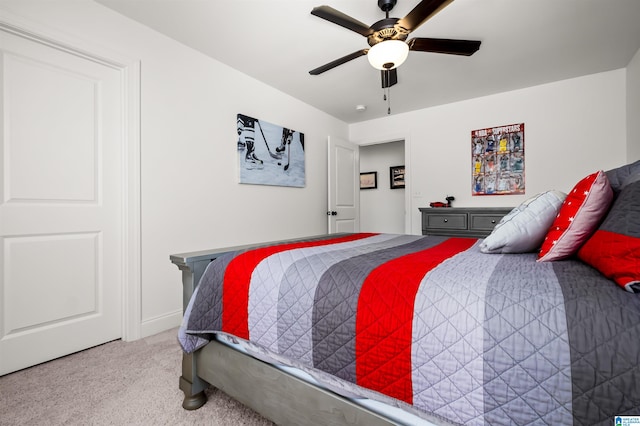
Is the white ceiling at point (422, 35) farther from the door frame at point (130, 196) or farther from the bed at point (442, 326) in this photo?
the bed at point (442, 326)

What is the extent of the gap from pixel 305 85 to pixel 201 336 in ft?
9.64

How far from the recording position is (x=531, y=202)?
1.29 meters

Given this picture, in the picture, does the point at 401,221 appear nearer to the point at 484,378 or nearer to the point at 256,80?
the point at 256,80

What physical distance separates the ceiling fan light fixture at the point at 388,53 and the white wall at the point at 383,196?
11.7 feet

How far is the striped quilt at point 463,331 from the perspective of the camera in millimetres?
584

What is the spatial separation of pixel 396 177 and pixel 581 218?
4.45 m

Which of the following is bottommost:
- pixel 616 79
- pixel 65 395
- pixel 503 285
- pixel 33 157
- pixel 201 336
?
pixel 65 395

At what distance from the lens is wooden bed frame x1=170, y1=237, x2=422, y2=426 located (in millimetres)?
892

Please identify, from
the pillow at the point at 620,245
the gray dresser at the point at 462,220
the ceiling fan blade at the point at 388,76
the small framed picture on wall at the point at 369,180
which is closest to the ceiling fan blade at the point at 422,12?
the ceiling fan blade at the point at 388,76

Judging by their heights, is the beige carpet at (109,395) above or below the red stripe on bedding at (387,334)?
below

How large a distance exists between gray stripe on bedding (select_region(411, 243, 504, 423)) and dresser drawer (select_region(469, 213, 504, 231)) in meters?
2.98

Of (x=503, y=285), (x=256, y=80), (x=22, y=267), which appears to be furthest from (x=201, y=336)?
(x=256, y=80)

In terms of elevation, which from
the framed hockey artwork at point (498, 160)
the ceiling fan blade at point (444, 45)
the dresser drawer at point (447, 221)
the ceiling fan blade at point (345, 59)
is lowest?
the dresser drawer at point (447, 221)

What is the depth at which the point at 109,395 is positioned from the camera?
4.82 ft
